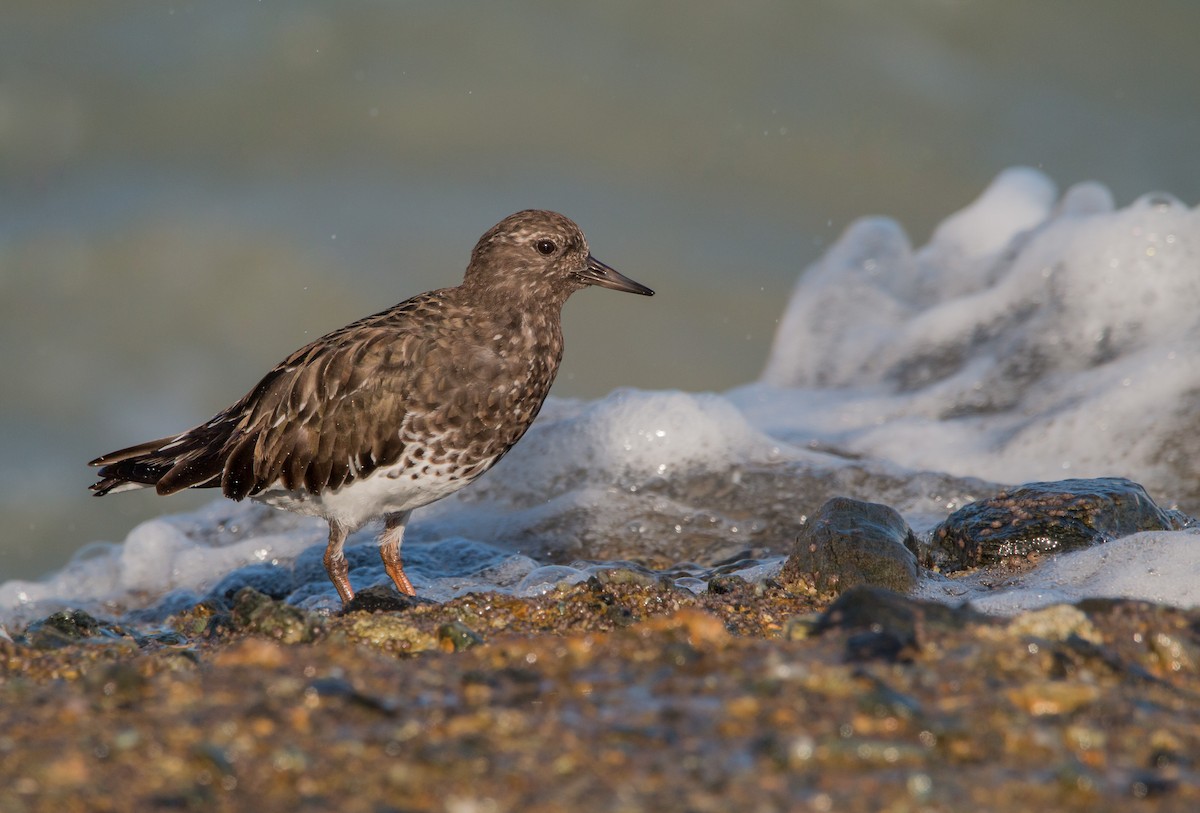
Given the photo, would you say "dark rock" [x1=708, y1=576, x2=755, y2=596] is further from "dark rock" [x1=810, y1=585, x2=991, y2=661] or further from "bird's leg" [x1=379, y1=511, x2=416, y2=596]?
"dark rock" [x1=810, y1=585, x2=991, y2=661]

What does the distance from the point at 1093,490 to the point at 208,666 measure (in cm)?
366

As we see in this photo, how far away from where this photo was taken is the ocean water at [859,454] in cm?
627

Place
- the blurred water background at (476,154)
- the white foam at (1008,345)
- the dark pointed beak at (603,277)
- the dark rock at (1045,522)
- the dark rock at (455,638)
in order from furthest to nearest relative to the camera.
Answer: the blurred water background at (476,154) < the white foam at (1008,345) < the dark pointed beak at (603,277) < the dark rock at (1045,522) < the dark rock at (455,638)

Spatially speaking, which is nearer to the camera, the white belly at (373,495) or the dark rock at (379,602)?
the dark rock at (379,602)

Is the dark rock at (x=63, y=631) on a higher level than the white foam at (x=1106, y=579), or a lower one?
higher

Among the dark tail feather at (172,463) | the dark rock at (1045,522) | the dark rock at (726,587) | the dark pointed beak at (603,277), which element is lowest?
the dark rock at (1045,522)

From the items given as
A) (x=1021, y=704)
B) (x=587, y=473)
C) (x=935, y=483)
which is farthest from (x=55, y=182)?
(x=1021, y=704)

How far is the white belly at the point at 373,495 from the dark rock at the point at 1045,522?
206 cm

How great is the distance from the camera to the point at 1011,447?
756 centimetres

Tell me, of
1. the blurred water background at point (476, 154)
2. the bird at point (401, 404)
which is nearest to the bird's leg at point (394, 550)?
the bird at point (401, 404)

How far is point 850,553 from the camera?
15.8 feet

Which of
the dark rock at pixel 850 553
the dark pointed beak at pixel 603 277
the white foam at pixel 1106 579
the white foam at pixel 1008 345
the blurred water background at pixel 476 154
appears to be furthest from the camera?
the blurred water background at pixel 476 154

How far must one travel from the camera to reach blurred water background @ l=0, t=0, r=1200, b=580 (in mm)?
10672

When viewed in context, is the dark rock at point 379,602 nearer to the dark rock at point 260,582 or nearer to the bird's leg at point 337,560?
the bird's leg at point 337,560
